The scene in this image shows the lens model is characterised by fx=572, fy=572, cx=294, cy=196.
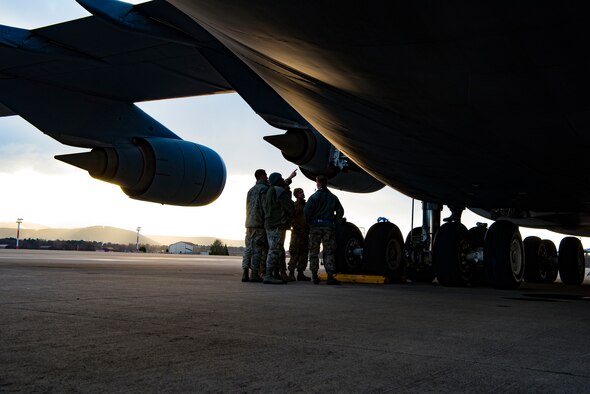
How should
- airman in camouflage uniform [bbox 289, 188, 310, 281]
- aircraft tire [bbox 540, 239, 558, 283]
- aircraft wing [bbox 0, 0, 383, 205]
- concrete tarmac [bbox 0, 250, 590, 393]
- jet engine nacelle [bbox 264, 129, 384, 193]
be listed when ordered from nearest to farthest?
concrete tarmac [bbox 0, 250, 590, 393]
aircraft wing [bbox 0, 0, 383, 205]
jet engine nacelle [bbox 264, 129, 384, 193]
airman in camouflage uniform [bbox 289, 188, 310, 281]
aircraft tire [bbox 540, 239, 558, 283]

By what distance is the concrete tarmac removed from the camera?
2.19m

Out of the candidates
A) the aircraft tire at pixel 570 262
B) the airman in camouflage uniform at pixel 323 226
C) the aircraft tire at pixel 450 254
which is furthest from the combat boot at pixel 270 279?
the aircraft tire at pixel 570 262

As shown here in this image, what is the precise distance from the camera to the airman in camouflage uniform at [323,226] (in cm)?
836

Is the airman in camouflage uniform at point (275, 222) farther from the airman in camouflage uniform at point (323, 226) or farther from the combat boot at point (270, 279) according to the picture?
the airman in camouflage uniform at point (323, 226)

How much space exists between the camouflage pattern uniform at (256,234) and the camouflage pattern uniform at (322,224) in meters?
0.73

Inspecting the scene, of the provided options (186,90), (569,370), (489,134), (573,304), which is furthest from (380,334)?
(186,90)

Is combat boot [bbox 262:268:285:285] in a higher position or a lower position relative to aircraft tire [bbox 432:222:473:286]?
lower

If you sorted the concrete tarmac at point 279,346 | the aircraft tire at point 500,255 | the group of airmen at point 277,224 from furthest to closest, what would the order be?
the group of airmen at point 277,224 < the aircraft tire at point 500,255 < the concrete tarmac at point 279,346

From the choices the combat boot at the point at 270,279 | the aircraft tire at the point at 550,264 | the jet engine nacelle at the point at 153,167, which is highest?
the jet engine nacelle at the point at 153,167

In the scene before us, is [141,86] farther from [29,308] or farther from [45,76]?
[29,308]

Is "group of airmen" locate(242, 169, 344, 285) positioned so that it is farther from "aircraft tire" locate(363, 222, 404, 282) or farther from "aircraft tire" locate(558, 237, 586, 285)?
"aircraft tire" locate(558, 237, 586, 285)

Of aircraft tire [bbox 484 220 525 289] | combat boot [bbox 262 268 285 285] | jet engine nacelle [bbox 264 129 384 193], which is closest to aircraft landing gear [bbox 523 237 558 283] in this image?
aircraft tire [bbox 484 220 525 289]

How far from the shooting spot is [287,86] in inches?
188

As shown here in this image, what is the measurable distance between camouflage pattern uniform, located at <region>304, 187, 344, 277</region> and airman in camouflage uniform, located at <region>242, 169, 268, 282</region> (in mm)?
724
